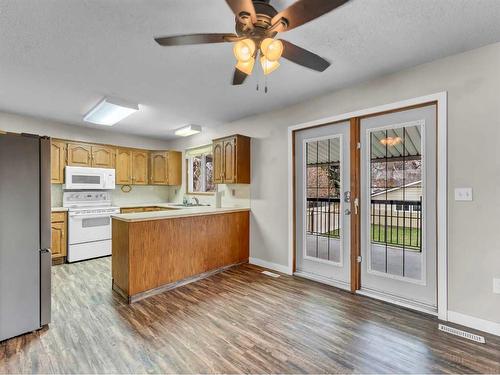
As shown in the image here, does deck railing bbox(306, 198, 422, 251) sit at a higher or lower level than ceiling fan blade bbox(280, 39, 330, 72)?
lower

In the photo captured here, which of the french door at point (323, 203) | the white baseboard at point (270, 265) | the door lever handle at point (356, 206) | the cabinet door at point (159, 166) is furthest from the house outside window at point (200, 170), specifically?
the door lever handle at point (356, 206)

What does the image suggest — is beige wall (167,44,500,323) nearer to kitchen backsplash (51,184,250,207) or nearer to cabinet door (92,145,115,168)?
kitchen backsplash (51,184,250,207)

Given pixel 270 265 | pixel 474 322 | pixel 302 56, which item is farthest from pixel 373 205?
pixel 302 56

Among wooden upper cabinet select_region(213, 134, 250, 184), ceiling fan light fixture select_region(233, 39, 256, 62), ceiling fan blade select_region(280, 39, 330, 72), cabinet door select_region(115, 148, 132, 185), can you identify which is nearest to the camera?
ceiling fan light fixture select_region(233, 39, 256, 62)

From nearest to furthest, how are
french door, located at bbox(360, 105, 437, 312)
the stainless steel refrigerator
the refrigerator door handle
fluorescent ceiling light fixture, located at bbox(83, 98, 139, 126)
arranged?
1. the stainless steel refrigerator
2. the refrigerator door handle
3. french door, located at bbox(360, 105, 437, 312)
4. fluorescent ceiling light fixture, located at bbox(83, 98, 139, 126)

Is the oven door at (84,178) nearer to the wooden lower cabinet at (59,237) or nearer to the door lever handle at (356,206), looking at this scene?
the wooden lower cabinet at (59,237)

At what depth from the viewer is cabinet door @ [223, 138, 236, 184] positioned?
3.98m

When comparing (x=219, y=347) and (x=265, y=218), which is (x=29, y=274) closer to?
(x=219, y=347)

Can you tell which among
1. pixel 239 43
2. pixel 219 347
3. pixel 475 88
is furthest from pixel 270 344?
pixel 475 88

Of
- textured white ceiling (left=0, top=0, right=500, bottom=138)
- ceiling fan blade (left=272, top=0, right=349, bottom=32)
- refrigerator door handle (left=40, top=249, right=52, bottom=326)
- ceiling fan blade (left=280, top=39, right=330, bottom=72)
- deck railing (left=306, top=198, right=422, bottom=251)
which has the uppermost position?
textured white ceiling (left=0, top=0, right=500, bottom=138)

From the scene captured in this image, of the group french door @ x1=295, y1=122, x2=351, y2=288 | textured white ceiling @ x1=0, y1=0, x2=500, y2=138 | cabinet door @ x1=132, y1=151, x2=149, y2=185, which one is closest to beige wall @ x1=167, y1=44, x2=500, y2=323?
textured white ceiling @ x1=0, y1=0, x2=500, y2=138

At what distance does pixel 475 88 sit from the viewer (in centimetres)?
219

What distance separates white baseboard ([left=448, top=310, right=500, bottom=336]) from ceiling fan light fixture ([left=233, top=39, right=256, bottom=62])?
2.77 m

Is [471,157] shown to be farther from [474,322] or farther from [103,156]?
[103,156]
